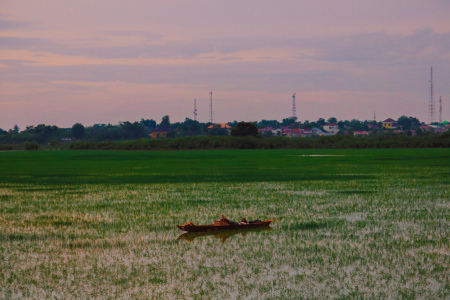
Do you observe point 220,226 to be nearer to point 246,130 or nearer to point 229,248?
point 229,248

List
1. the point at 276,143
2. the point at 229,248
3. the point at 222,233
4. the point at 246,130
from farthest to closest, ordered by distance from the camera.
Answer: the point at 246,130, the point at 276,143, the point at 222,233, the point at 229,248

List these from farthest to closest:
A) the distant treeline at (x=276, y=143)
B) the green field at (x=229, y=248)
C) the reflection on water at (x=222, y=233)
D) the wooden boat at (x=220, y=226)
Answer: the distant treeline at (x=276, y=143), the wooden boat at (x=220, y=226), the reflection on water at (x=222, y=233), the green field at (x=229, y=248)

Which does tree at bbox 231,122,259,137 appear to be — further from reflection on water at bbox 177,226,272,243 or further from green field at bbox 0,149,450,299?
reflection on water at bbox 177,226,272,243

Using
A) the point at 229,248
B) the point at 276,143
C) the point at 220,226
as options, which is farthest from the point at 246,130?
the point at 229,248

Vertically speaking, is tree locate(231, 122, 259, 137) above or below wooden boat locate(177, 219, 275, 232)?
above

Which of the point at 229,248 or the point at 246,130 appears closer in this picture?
the point at 229,248

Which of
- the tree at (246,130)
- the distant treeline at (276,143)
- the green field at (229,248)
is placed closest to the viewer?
the green field at (229,248)

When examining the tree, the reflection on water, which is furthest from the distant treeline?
the reflection on water

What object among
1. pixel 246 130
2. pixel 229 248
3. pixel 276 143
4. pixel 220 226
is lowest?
pixel 229 248

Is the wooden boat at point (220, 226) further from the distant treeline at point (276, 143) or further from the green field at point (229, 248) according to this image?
the distant treeline at point (276, 143)

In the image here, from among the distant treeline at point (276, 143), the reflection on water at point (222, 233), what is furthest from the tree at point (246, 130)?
the reflection on water at point (222, 233)

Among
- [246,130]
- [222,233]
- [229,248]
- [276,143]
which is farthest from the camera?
Result: [246,130]

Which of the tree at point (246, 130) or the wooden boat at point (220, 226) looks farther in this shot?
the tree at point (246, 130)

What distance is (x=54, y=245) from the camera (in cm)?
1314
